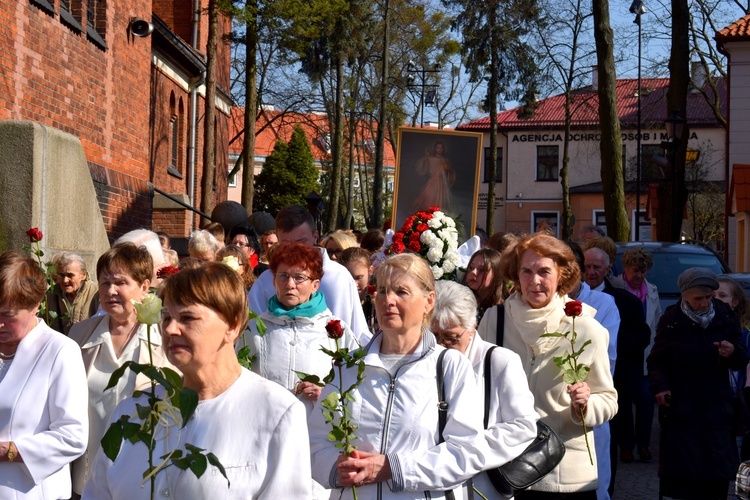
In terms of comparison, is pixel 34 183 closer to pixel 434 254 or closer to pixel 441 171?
pixel 434 254

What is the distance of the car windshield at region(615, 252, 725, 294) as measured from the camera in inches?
601

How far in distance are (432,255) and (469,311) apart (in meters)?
3.80

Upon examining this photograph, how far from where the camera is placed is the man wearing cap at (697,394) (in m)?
7.68

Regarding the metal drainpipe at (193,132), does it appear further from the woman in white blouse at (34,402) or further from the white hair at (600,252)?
the woman in white blouse at (34,402)

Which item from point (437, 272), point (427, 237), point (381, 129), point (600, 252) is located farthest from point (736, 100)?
point (437, 272)

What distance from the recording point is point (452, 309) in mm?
5297

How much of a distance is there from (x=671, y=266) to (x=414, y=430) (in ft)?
38.4

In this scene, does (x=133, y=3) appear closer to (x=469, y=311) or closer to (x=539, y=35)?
(x=469, y=311)

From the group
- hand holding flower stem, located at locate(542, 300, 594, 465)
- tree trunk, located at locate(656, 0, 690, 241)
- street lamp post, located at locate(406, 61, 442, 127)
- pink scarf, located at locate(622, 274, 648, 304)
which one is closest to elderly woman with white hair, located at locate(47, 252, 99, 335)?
hand holding flower stem, located at locate(542, 300, 594, 465)

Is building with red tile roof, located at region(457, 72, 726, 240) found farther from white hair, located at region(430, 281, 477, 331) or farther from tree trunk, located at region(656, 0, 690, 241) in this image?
white hair, located at region(430, 281, 477, 331)

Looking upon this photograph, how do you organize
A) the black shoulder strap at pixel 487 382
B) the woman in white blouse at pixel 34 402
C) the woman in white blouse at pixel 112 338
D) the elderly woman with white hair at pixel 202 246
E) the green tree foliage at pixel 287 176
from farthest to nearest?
the green tree foliage at pixel 287 176
the elderly woman with white hair at pixel 202 246
the woman in white blouse at pixel 112 338
the black shoulder strap at pixel 487 382
the woman in white blouse at pixel 34 402

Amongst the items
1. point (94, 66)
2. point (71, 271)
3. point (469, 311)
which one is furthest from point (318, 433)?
point (94, 66)

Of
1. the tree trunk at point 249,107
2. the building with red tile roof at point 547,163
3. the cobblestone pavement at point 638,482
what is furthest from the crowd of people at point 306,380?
the building with red tile roof at point 547,163

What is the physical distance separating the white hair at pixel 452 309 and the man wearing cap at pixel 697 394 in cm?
294
